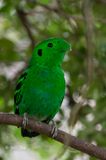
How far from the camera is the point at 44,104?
329 centimetres

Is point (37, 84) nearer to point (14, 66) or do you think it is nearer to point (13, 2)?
point (13, 2)

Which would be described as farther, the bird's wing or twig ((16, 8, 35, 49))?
twig ((16, 8, 35, 49))

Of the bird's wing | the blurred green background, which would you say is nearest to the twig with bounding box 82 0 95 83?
the blurred green background

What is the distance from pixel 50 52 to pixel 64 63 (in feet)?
3.63

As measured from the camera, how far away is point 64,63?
4.30 m

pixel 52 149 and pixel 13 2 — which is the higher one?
pixel 13 2

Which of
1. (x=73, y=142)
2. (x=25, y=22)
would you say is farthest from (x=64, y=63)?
(x=73, y=142)

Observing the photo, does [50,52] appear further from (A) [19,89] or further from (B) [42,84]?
(A) [19,89]

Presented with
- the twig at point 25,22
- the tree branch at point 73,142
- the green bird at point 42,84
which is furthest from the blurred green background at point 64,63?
the tree branch at point 73,142

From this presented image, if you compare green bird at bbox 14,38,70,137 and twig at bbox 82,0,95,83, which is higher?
twig at bbox 82,0,95,83

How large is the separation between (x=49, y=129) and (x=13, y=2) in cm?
168

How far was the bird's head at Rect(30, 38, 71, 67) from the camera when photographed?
3139 mm

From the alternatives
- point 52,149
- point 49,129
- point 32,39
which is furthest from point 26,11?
point 49,129

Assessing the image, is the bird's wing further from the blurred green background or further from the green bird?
the blurred green background
